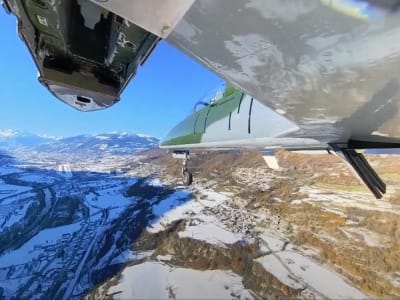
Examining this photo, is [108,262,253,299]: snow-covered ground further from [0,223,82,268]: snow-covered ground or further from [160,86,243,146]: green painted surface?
[160,86,243,146]: green painted surface

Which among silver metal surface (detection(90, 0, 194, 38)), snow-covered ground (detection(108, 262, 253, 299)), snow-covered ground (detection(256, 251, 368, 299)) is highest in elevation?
silver metal surface (detection(90, 0, 194, 38))

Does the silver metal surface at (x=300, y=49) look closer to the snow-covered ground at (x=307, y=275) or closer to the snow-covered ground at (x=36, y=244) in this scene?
the snow-covered ground at (x=307, y=275)

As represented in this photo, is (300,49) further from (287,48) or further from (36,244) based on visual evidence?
(36,244)

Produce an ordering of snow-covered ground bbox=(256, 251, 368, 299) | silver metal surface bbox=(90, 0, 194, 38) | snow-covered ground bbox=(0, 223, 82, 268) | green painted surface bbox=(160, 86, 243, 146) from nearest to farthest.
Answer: silver metal surface bbox=(90, 0, 194, 38)
green painted surface bbox=(160, 86, 243, 146)
snow-covered ground bbox=(256, 251, 368, 299)
snow-covered ground bbox=(0, 223, 82, 268)

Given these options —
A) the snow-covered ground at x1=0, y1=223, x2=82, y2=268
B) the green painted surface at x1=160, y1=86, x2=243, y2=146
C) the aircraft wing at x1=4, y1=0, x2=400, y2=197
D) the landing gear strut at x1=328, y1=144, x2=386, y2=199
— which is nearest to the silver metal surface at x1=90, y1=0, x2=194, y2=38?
the aircraft wing at x1=4, y1=0, x2=400, y2=197

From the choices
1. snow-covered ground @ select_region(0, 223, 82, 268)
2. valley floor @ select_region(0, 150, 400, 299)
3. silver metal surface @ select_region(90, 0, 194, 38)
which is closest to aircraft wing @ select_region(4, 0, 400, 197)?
silver metal surface @ select_region(90, 0, 194, 38)

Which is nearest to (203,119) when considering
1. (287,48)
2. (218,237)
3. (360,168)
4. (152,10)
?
(360,168)

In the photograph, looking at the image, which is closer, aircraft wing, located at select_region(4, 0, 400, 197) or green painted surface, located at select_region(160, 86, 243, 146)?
aircraft wing, located at select_region(4, 0, 400, 197)

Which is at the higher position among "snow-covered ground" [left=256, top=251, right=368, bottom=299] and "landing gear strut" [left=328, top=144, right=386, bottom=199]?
"landing gear strut" [left=328, top=144, right=386, bottom=199]

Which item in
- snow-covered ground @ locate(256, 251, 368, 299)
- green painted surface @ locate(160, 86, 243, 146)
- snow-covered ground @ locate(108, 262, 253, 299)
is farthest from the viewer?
snow-covered ground @ locate(108, 262, 253, 299)
